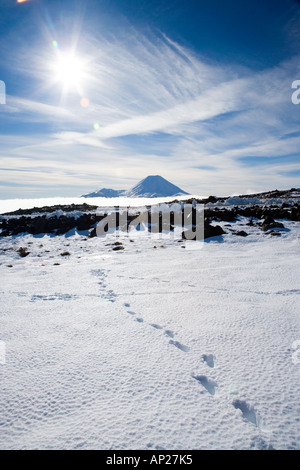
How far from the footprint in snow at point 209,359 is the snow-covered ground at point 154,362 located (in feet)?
0.03

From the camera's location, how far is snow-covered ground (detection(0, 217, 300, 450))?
5.27 feet

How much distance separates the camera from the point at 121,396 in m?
1.90

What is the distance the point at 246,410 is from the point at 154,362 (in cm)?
89

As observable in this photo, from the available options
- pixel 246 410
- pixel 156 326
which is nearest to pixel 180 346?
pixel 156 326

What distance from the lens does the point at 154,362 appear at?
230 cm

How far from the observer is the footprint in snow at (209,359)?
2262mm

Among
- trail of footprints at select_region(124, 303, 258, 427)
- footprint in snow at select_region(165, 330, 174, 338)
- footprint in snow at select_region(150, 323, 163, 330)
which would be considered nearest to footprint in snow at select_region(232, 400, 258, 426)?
trail of footprints at select_region(124, 303, 258, 427)

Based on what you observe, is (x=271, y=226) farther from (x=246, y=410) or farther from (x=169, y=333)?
(x=246, y=410)

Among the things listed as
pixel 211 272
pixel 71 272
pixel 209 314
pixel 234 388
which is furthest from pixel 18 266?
pixel 234 388

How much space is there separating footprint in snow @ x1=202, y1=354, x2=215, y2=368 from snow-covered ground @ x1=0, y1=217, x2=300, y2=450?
0.01 metres

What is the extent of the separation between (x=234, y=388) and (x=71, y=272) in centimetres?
510

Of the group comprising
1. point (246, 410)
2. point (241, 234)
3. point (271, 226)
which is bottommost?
point (246, 410)

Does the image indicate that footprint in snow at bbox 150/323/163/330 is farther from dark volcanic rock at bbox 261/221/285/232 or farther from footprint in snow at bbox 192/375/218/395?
dark volcanic rock at bbox 261/221/285/232

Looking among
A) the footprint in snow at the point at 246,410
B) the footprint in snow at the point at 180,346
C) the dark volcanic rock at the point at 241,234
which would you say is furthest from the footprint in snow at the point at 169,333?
the dark volcanic rock at the point at 241,234
